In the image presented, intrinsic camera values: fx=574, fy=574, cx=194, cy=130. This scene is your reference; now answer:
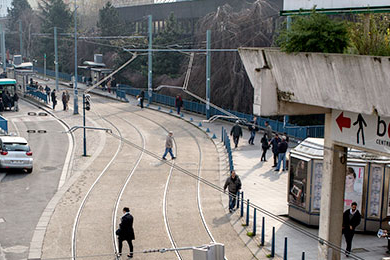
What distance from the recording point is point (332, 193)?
40.0 feet

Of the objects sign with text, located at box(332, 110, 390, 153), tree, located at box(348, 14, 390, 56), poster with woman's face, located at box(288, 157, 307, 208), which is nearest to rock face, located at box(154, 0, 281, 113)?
poster with woman's face, located at box(288, 157, 307, 208)

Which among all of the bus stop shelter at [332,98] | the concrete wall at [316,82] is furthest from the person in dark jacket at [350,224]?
the concrete wall at [316,82]

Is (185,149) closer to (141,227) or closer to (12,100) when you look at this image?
(141,227)

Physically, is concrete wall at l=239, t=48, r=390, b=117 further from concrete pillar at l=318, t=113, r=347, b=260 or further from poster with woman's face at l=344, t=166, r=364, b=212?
poster with woman's face at l=344, t=166, r=364, b=212

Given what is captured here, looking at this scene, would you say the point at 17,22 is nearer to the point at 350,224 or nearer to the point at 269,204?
the point at 269,204

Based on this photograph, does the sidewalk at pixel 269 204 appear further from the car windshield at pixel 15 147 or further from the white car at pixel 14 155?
the car windshield at pixel 15 147

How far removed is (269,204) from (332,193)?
7605mm

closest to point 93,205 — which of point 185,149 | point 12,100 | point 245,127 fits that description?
point 185,149

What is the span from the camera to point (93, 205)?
19.9 metres

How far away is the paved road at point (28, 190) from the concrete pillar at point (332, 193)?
790 cm

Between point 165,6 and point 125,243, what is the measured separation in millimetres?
56554

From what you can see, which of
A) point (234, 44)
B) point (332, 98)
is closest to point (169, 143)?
point (332, 98)

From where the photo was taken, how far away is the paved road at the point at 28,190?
643 inches

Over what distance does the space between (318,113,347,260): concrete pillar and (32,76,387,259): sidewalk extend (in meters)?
2.41
